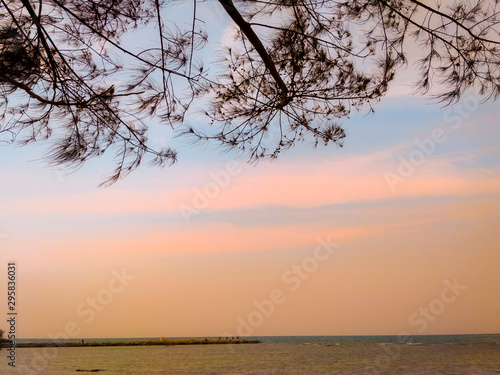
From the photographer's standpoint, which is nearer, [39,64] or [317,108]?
[39,64]

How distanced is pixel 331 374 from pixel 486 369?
4014 mm

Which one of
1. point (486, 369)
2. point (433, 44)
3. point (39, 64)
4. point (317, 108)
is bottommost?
point (486, 369)

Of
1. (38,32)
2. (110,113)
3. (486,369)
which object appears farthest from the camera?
(486,369)

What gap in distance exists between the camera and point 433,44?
319cm

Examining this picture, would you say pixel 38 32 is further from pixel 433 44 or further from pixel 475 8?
pixel 475 8

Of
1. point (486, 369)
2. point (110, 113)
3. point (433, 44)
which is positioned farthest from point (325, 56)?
point (486, 369)

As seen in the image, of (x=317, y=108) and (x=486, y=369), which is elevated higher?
(x=317, y=108)

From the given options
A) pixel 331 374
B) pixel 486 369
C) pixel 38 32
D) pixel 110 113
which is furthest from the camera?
pixel 486 369

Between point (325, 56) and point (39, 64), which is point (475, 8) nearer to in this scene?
point (325, 56)

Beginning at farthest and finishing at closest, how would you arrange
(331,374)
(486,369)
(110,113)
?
(486,369) → (331,374) → (110,113)

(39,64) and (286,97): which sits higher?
(39,64)

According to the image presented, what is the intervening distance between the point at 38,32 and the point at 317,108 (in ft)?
5.61

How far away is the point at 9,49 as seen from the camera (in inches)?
117

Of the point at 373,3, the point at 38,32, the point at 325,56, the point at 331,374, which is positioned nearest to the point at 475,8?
the point at 373,3
